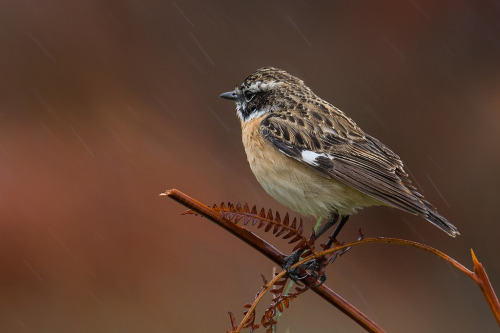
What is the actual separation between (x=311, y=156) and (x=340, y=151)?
0.20 m

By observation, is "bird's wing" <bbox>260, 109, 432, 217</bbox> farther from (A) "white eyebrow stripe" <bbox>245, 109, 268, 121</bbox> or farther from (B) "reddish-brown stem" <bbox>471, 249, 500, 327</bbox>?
(B) "reddish-brown stem" <bbox>471, 249, 500, 327</bbox>

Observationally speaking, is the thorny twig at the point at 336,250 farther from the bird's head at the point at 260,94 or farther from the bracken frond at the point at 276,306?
the bird's head at the point at 260,94

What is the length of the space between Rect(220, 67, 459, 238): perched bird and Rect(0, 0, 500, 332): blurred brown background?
407cm

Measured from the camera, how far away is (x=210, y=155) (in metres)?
8.91

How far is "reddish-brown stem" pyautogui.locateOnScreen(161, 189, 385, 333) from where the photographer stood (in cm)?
195

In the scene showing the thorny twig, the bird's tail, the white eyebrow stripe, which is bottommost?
the bird's tail

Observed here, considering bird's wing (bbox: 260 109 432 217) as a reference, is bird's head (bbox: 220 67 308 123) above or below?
above

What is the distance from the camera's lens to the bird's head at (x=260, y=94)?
411cm

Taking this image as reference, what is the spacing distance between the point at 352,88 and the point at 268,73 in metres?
4.68

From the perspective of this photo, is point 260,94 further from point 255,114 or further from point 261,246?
point 261,246

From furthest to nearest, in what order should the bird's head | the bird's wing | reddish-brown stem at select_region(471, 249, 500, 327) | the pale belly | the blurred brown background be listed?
1. the blurred brown background
2. the bird's head
3. the pale belly
4. the bird's wing
5. reddish-brown stem at select_region(471, 249, 500, 327)

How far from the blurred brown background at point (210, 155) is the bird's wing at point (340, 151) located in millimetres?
4200

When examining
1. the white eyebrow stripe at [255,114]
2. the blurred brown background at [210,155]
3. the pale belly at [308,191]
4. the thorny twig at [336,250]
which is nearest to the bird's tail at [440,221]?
the pale belly at [308,191]

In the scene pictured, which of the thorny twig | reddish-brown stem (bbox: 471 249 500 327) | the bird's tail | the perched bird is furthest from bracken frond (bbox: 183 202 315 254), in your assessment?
the perched bird
